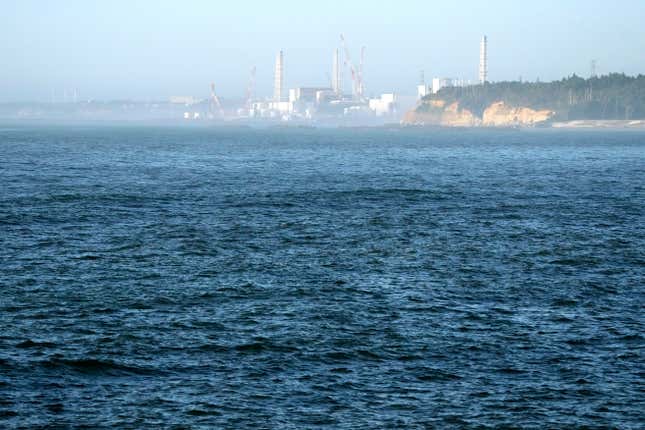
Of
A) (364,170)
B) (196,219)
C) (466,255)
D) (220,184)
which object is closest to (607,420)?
(466,255)

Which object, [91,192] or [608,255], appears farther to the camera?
[91,192]

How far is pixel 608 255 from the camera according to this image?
46594mm

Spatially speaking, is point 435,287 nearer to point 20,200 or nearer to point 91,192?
point 20,200

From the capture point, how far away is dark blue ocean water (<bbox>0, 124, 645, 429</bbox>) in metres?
23.3

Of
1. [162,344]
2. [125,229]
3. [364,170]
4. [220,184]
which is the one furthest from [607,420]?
[364,170]

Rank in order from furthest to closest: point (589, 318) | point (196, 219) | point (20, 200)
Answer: point (20, 200) < point (196, 219) < point (589, 318)

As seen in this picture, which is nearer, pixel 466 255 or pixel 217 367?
pixel 217 367

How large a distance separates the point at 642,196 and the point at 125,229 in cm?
4897

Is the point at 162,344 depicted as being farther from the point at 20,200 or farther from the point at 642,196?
the point at 642,196

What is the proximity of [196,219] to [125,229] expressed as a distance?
7161mm

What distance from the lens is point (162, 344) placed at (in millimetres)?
28562

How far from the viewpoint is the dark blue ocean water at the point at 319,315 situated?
76.5ft

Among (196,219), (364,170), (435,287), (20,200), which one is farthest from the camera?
(364,170)

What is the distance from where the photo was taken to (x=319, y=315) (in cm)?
3281
